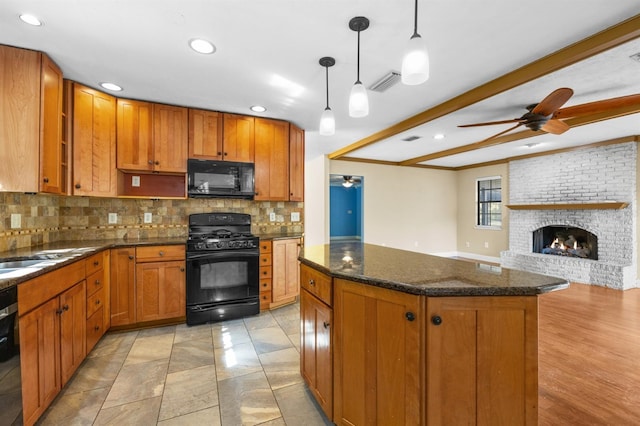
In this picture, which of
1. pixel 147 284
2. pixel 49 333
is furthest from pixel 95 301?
pixel 49 333

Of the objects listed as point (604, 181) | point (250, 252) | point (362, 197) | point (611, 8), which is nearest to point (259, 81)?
point (250, 252)

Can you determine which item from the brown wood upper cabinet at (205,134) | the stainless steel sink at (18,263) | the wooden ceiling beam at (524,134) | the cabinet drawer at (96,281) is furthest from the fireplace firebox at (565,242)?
the stainless steel sink at (18,263)

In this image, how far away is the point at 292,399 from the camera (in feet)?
6.14

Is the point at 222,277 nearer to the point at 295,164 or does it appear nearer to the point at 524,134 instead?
the point at 295,164

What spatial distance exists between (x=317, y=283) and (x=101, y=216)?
2856 mm

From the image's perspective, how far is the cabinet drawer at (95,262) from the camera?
7.48ft

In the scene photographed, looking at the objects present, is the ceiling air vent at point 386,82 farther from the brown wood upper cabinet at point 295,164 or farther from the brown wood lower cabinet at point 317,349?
the brown wood lower cabinet at point 317,349

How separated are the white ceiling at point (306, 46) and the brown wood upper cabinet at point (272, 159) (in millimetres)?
393

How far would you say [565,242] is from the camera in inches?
218

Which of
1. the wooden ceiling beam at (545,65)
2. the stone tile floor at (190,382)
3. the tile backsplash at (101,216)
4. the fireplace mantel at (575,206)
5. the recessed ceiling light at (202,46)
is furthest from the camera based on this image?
the fireplace mantel at (575,206)

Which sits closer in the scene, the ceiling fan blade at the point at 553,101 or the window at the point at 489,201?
the ceiling fan blade at the point at 553,101

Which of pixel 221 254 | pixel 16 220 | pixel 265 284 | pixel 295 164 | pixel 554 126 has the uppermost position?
pixel 554 126

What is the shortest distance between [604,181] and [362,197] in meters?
4.26

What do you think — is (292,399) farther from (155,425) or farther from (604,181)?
(604,181)
